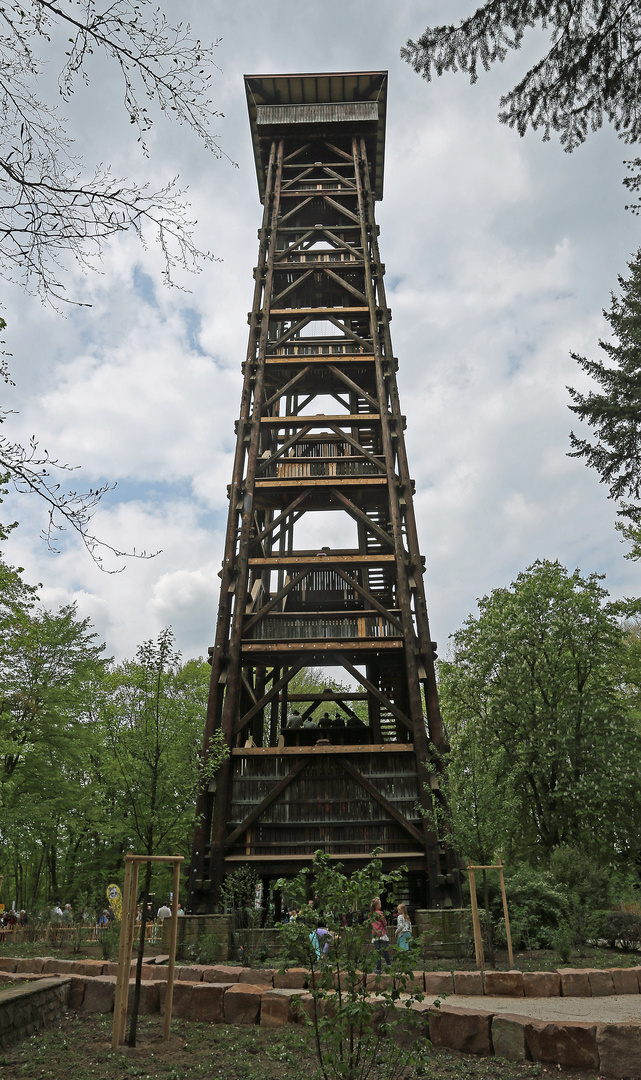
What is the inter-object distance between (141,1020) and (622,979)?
19.5 ft

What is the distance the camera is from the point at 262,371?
880 inches

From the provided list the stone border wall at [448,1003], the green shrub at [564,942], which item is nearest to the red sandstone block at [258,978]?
the stone border wall at [448,1003]

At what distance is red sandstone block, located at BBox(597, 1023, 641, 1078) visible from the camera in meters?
5.73

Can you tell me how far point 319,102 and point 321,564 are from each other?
61.3 ft

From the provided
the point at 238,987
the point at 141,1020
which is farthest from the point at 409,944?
the point at 141,1020

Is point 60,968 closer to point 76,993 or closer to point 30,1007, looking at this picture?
point 76,993

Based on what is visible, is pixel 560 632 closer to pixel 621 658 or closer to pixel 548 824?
pixel 621 658

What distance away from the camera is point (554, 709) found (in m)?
21.5

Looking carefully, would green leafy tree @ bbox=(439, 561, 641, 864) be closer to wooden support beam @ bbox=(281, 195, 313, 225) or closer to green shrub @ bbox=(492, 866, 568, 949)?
green shrub @ bbox=(492, 866, 568, 949)

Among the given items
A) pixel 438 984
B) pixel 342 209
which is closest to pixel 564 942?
pixel 438 984

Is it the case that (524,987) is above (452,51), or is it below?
below

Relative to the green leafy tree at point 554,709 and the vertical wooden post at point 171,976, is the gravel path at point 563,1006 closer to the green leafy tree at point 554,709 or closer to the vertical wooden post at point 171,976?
the vertical wooden post at point 171,976

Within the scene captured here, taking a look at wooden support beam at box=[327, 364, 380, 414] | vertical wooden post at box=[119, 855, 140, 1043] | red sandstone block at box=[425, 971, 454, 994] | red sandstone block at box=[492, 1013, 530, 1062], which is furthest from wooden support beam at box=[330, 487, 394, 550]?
red sandstone block at box=[492, 1013, 530, 1062]

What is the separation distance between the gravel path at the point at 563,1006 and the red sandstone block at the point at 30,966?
5.90 meters
